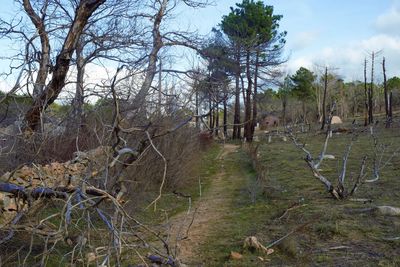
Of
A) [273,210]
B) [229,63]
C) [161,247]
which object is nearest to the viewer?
[161,247]

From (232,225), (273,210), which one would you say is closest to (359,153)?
(273,210)

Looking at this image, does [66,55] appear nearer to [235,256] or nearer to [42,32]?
[42,32]

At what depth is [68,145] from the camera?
8953mm

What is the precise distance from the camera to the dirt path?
5618mm

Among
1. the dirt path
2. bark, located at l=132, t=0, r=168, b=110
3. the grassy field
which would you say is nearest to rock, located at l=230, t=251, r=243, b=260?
the grassy field

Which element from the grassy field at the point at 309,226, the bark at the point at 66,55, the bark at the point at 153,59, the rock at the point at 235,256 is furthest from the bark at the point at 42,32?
the rock at the point at 235,256

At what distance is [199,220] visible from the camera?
7789 millimetres

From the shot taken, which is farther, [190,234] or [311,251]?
[190,234]

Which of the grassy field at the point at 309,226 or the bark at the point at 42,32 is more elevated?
the bark at the point at 42,32

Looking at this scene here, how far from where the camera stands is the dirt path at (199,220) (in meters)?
5.62

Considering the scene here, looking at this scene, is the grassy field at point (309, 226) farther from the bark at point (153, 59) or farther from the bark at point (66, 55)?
the bark at point (66, 55)

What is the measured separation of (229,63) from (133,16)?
5.63m

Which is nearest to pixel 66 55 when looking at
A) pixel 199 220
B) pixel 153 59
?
pixel 199 220

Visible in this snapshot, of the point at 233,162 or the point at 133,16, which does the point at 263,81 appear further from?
the point at 133,16
